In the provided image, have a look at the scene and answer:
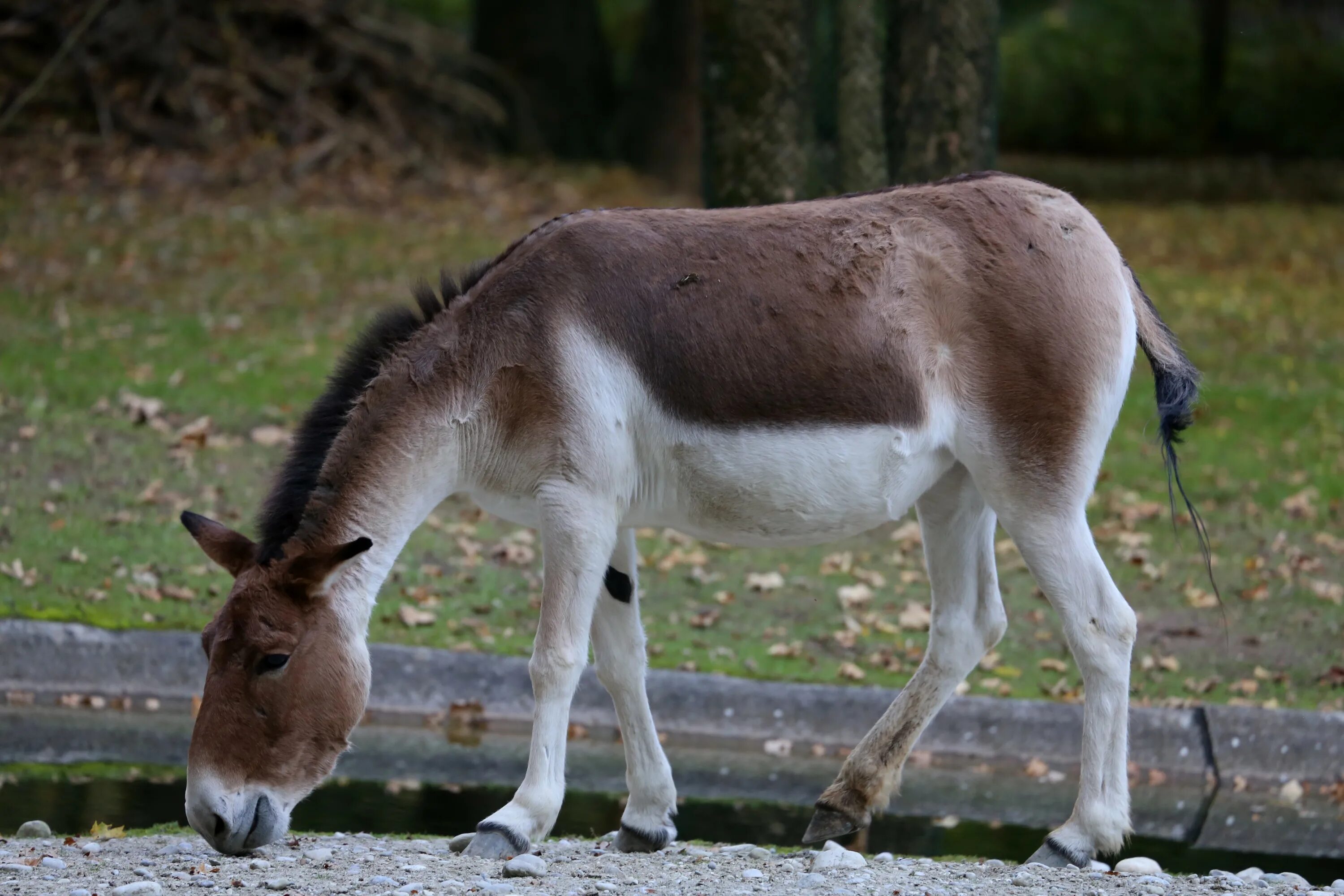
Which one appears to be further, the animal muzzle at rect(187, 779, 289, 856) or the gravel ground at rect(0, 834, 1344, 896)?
the animal muzzle at rect(187, 779, 289, 856)

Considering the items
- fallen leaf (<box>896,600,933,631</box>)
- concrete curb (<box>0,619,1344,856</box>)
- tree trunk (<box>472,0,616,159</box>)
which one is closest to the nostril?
concrete curb (<box>0,619,1344,856</box>)

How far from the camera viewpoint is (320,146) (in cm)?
1783

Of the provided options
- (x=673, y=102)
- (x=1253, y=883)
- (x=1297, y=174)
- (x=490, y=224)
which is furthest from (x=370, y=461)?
(x=1297, y=174)

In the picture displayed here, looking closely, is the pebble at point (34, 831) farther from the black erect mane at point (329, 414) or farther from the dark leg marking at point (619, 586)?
the dark leg marking at point (619, 586)

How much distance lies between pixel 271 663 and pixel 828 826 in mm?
2052

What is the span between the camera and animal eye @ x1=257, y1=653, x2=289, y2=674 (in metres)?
4.70

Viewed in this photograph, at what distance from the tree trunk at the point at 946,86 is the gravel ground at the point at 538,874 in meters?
5.60

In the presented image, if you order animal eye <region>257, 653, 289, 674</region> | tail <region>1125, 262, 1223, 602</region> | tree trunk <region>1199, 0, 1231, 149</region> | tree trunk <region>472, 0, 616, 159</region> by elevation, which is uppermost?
tree trunk <region>1199, 0, 1231, 149</region>

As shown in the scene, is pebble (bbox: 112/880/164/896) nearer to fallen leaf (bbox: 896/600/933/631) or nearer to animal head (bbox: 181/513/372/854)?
animal head (bbox: 181/513/372/854)

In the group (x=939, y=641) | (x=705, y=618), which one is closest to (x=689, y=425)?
(x=939, y=641)

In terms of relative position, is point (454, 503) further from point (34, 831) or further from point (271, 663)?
point (271, 663)

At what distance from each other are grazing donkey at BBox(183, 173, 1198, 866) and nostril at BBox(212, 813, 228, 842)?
3.0 inches

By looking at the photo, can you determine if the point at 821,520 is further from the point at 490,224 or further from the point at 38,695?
the point at 490,224

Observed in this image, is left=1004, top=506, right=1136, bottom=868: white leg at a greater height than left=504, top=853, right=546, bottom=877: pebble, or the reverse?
left=1004, top=506, right=1136, bottom=868: white leg
